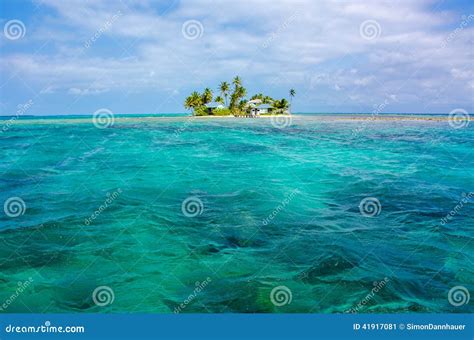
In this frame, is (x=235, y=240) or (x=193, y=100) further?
(x=193, y=100)

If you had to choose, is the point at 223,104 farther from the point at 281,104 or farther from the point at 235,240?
the point at 235,240

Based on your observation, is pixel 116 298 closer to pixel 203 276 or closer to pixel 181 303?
pixel 181 303

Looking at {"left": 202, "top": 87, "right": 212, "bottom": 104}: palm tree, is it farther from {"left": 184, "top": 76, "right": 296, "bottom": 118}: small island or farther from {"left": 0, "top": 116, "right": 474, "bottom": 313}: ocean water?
{"left": 0, "top": 116, "right": 474, "bottom": 313}: ocean water

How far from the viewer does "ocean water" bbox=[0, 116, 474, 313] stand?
655cm

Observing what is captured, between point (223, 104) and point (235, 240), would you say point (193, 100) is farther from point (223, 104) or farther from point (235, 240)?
point (235, 240)

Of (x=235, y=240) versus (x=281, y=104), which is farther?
(x=281, y=104)

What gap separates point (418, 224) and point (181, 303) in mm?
7522

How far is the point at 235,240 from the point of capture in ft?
29.5

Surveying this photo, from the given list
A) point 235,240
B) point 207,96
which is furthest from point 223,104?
point 235,240

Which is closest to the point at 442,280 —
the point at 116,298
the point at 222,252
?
the point at 222,252

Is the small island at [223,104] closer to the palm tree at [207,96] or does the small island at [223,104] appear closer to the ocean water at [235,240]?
the palm tree at [207,96]

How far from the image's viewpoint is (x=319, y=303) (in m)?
6.34

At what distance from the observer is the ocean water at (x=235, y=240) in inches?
258

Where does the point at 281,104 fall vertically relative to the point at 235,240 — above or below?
above
